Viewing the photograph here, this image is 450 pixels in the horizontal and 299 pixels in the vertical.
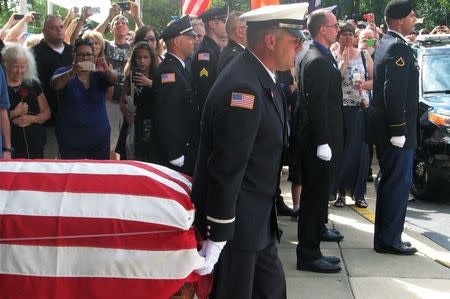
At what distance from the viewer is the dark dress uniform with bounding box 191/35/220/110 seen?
612 cm

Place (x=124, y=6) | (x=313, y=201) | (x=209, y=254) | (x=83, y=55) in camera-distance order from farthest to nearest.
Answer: (x=124, y=6) < (x=83, y=55) < (x=313, y=201) < (x=209, y=254)

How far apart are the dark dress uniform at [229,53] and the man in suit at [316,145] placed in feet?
2.58

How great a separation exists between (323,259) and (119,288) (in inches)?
104

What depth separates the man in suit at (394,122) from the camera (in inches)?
214

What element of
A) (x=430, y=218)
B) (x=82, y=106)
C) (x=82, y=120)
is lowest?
(x=430, y=218)

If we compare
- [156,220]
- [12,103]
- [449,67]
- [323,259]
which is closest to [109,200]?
[156,220]

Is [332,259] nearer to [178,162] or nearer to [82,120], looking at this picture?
[178,162]

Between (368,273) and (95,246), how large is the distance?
9.58 ft

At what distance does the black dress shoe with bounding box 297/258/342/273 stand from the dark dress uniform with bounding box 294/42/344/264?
3cm

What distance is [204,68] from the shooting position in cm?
629

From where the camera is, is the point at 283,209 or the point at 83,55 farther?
the point at 283,209

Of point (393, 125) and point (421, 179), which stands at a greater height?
point (393, 125)

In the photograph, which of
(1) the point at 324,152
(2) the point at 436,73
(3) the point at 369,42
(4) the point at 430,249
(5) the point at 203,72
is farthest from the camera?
(2) the point at 436,73

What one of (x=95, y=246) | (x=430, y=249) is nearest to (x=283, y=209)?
(x=430, y=249)
